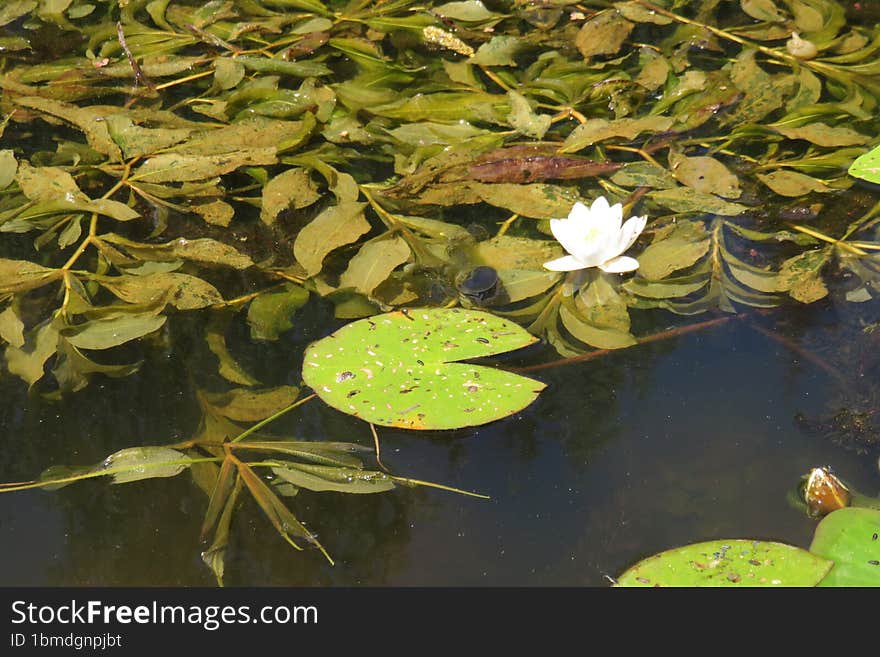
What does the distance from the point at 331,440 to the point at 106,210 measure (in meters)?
0.92

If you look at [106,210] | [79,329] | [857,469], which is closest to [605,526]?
[857,469]

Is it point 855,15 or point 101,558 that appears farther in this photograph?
point 855,15

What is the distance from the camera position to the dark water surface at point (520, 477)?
1.69m

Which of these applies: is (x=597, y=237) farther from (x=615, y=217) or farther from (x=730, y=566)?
(x=730, y=566)

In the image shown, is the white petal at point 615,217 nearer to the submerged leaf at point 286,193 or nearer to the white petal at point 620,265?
the white petal at point 620,265

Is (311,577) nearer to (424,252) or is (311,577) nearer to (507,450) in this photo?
(507,450)

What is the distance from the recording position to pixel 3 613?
64.1 inches

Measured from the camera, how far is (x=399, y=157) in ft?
8.39

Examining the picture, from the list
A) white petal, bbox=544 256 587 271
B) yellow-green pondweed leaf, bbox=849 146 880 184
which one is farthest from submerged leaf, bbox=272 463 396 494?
yellow-green pondweed leaf, bbox=849 146 880 184

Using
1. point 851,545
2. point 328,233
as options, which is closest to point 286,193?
point 328,233

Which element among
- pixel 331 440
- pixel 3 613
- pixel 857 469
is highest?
pixel 857 469

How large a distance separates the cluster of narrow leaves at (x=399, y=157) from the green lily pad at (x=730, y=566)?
0.55 metres

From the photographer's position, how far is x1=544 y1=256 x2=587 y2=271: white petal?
2.16m

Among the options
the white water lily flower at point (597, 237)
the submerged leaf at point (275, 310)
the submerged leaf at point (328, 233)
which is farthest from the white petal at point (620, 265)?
the submerged leaf at point (275, 310)
